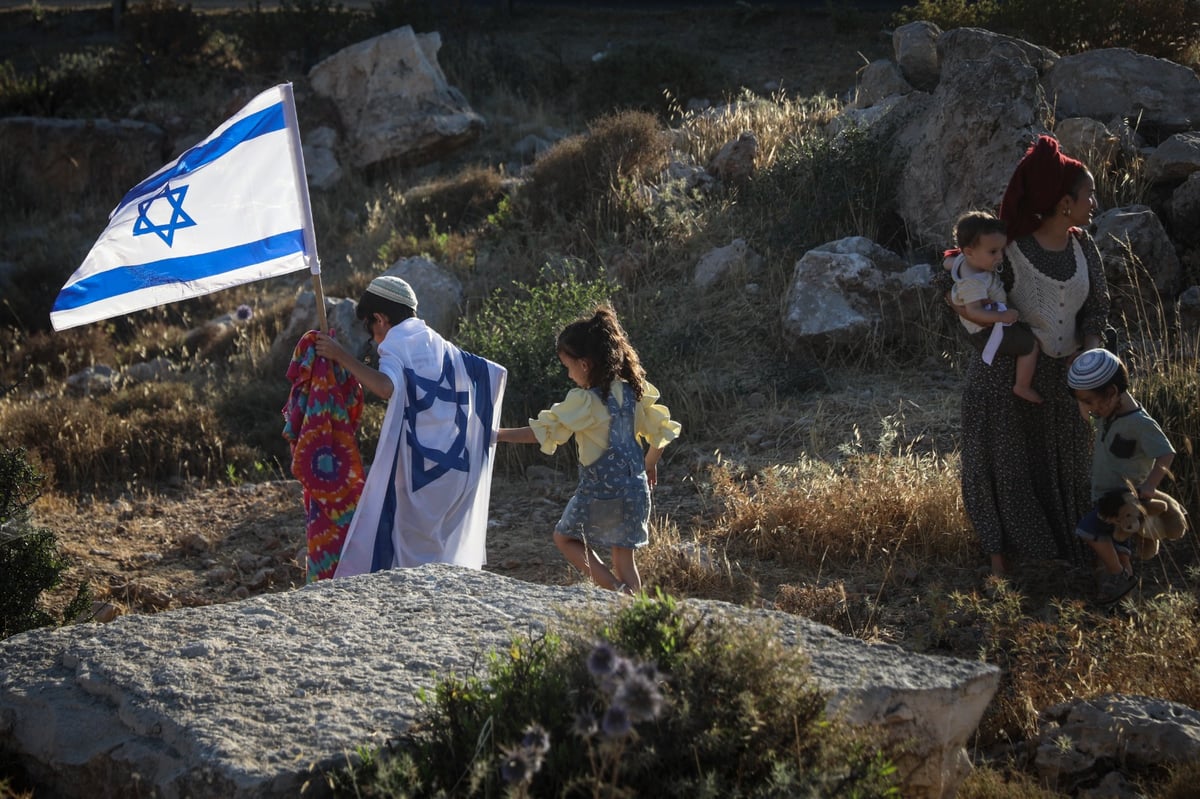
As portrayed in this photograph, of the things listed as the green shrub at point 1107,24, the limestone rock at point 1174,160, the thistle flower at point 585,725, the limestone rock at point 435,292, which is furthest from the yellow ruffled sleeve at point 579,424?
the green shrub at point 1107,24

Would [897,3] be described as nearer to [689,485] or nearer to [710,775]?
[689,485]

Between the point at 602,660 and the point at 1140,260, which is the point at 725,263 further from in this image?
the point at 602,660

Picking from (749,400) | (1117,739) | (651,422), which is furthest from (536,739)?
(749,400)

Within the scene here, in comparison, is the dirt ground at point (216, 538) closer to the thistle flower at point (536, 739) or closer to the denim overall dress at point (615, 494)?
the denim overall dress at point (615, 494)

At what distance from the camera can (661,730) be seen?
2686 millimetres

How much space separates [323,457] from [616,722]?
339 cm

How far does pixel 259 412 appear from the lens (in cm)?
974

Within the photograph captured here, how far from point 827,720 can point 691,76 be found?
14.4 m

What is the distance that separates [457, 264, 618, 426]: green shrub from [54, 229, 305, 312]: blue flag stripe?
3037 millimetres

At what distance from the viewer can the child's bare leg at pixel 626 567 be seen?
4922mm

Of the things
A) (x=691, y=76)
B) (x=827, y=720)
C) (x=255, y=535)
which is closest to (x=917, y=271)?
(x=255, y=535)

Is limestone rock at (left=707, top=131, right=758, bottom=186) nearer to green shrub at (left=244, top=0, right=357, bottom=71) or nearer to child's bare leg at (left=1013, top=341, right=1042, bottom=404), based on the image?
child's bare leg at (left=1013, top=341, right=1042, bottom=404)

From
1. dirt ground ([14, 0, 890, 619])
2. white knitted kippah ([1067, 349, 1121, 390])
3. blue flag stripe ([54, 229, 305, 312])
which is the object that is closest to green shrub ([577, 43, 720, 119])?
dirt ground ([14, 0, 890, 619])

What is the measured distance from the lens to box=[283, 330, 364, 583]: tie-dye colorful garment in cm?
536
